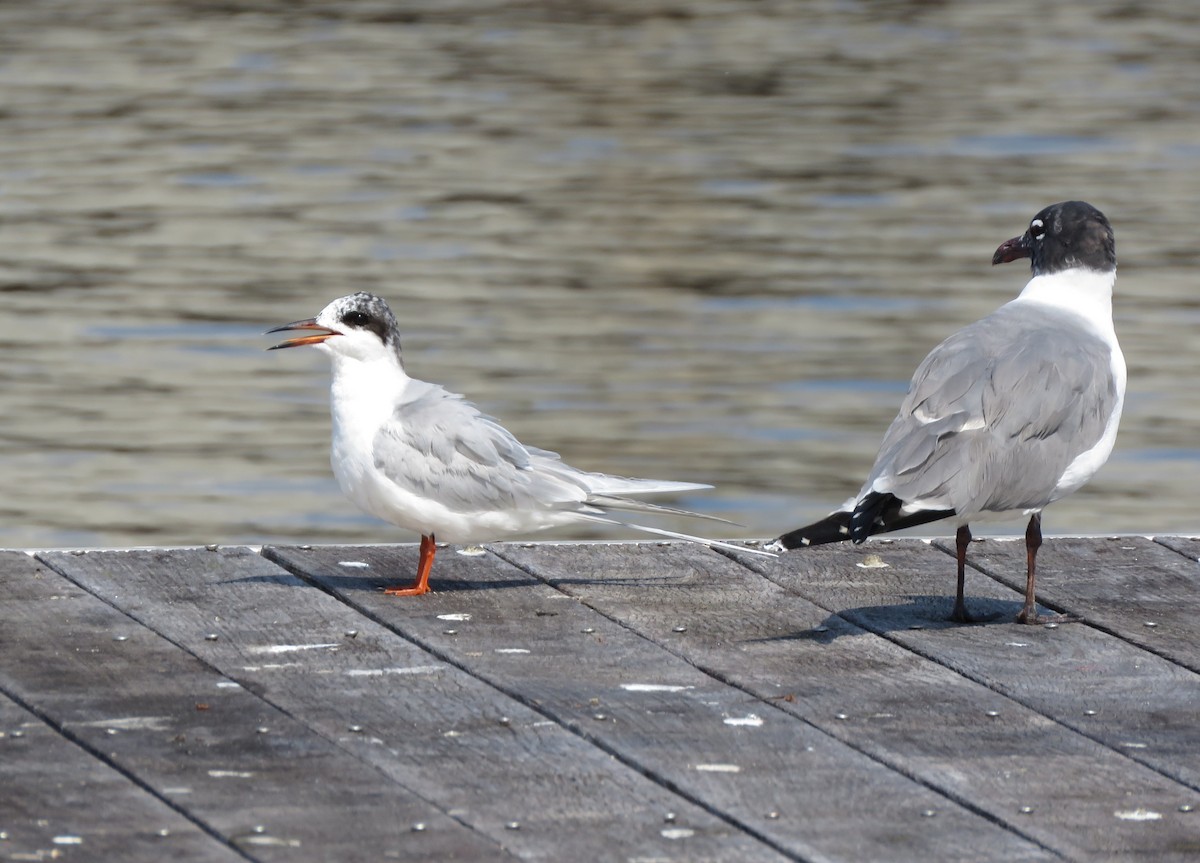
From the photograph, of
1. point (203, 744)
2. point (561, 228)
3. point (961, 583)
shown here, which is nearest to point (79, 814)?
point (203, 744)

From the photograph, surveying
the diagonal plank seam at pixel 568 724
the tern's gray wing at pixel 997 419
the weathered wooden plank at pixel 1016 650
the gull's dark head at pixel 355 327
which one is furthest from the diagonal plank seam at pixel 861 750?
the gull's dark head at pixel 355 327

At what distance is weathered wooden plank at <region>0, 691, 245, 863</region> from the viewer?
3.53 m

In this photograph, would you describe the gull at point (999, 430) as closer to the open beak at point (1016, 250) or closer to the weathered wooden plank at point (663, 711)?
the open beak at point (1016, 250)

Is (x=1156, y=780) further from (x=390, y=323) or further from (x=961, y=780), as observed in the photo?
(x=390, y=323)

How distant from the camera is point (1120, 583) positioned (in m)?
5.47

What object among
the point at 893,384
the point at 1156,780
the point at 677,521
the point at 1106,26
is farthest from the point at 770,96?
the point at 1156,780

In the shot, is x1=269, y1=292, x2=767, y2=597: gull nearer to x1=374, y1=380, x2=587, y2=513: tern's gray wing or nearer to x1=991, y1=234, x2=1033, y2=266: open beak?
x1=374, y1=380, x2=587, y2=513: tern's gray wing

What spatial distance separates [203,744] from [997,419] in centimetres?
208

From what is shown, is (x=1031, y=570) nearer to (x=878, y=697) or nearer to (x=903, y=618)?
(x=903, y=618)

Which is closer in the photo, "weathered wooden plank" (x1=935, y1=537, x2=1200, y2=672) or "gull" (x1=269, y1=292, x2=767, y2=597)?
"weathered wooden plank" (x1=935, y1=537, x2=1200, y2=672)

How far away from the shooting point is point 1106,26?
82.0 ft

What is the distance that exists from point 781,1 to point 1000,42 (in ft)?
11.5

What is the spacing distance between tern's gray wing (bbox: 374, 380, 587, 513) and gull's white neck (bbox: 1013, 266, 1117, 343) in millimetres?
1263

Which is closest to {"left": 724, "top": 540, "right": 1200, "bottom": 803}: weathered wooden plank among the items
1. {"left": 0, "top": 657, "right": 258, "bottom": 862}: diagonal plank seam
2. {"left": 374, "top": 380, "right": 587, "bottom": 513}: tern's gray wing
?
{"left": 374, "top": 380, "right": 587, "bottom": 513}: tern's gray wing
